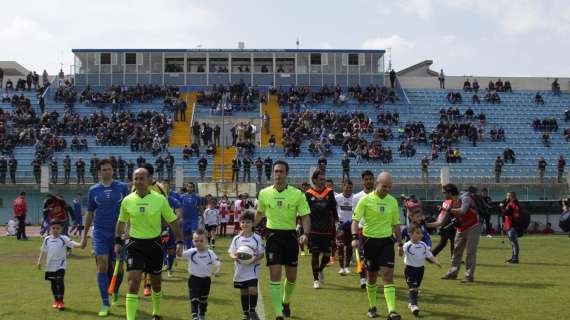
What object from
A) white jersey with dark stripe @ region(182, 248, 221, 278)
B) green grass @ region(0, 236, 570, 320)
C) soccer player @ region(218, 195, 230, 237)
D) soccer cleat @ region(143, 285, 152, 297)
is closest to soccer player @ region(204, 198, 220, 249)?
soccer player @ region(218, 195, 230, 237)

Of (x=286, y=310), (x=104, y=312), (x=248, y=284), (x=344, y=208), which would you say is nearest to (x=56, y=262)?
(x=104, y=312)

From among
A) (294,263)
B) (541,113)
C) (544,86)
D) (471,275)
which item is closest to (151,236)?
(294,263)

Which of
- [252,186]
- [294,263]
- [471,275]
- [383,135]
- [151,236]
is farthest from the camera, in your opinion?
[383,135]

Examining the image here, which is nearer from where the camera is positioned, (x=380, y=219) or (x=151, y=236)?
(x=151, y=236)

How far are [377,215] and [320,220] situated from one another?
3281mm

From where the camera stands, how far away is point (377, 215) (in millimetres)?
10539

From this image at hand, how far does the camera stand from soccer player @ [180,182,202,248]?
1684 centimetres

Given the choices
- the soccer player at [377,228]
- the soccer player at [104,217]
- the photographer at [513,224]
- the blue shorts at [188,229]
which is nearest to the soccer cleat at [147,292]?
the soccer player at [104,217]

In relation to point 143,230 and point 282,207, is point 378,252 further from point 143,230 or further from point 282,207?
point 143,230

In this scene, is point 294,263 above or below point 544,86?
below

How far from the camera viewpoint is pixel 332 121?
4922cm

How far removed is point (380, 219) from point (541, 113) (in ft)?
155

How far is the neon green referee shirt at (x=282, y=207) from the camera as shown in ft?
34.1

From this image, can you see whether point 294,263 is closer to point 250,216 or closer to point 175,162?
point 250,216
